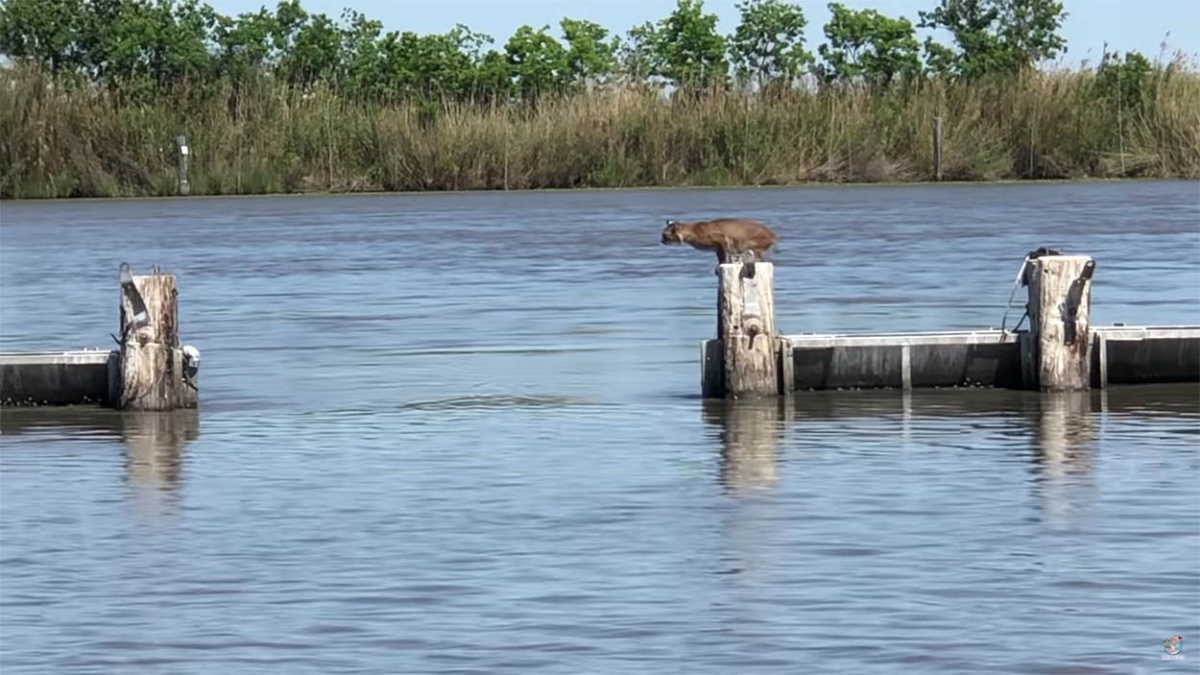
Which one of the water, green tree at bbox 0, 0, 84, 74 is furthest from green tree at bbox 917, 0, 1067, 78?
the water

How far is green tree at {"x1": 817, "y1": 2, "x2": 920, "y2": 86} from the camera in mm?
58562

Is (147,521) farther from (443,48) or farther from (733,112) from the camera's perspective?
(443,48)

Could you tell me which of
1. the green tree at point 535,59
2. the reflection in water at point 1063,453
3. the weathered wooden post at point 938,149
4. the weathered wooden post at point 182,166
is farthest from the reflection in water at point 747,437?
the green tree at point 535,59

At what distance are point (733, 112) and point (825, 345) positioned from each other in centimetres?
3031

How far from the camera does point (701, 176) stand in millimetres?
44594

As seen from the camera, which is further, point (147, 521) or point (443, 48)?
point (443, 48)

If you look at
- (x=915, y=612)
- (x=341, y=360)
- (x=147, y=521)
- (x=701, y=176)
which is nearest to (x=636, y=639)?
(x=915, y=612)

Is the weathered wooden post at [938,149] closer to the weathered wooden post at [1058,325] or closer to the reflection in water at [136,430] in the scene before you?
the weathered wooden post at [1058,325]

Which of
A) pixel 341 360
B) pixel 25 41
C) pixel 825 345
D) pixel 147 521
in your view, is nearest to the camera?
pixel 147 521

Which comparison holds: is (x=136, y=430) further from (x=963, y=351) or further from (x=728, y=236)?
(x=728, y=236)

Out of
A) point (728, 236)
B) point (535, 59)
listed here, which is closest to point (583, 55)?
point (535, 59)

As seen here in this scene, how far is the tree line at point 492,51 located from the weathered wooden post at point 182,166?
7.83m

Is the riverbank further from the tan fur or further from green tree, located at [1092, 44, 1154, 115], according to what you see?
the tan fur

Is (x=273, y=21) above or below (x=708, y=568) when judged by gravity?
above
